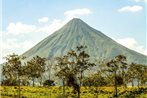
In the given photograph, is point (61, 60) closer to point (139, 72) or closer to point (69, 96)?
point (69, 96)

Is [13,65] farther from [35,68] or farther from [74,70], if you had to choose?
[35,68]

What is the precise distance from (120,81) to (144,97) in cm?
1581

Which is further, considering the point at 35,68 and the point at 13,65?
the point at 35,68

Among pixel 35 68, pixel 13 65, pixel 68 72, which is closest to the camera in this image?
pixel 13 65

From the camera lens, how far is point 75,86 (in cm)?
10206

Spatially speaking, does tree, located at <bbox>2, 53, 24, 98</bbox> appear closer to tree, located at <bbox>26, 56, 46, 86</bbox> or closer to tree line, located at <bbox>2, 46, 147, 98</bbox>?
tree line, located at <bbox>2, 46, 147, 98</bbox>

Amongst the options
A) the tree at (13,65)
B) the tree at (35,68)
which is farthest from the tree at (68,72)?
the tree at (35,68)

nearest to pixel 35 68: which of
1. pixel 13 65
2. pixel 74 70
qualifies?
pixel 74 70

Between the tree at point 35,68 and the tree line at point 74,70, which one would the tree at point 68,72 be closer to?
the tree line at point 74,70

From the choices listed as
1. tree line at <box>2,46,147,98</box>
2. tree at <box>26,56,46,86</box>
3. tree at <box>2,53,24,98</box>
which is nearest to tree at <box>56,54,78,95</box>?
tree line at <box>2,46,147,98</box>

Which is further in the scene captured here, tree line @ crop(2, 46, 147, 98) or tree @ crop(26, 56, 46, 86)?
tree @ crop(26, 56, 46, 86)

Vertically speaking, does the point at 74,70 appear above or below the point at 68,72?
above

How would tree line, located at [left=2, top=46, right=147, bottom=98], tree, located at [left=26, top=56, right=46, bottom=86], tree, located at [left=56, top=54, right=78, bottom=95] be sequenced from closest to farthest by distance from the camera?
tree, located at [left=56, top=54, right=78, bottom=95] → tree line, located at [left=2, top=46, right=147, bottom=98] → tree, located at [left=26, top=56, right=46, bottom=86]

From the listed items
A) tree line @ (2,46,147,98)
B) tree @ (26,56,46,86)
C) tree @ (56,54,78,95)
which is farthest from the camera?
tree @ (26,56,46,86)
